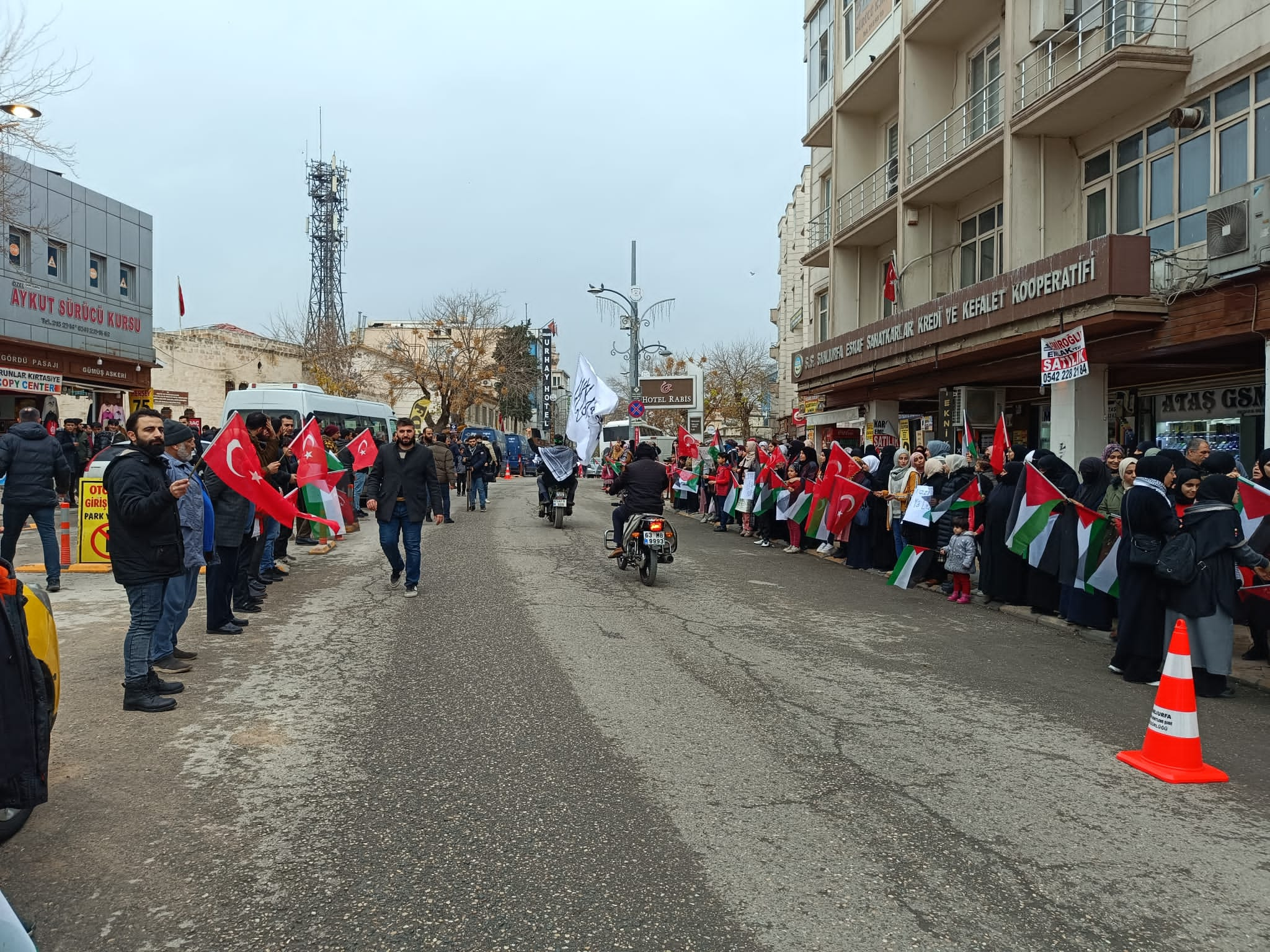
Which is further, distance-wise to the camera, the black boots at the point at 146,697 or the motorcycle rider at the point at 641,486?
the motorcycle rider at the point at 641,486

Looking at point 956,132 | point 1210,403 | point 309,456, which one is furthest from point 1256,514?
point 956,132

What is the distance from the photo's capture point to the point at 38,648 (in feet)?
14.6

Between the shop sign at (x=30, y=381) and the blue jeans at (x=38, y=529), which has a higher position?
the shop sign at (x=30, y=381)

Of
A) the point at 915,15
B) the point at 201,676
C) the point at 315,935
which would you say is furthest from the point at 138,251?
the point at 315,935

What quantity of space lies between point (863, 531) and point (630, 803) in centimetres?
1045

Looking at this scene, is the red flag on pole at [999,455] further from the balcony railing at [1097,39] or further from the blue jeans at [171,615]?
the blue jeans at [171,615]

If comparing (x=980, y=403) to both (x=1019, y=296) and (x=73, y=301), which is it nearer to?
(x=1019, y=296)

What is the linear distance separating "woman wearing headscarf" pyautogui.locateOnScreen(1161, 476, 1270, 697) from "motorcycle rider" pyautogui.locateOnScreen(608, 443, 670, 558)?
6.56 meters

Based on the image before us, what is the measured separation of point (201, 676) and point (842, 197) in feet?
79.7

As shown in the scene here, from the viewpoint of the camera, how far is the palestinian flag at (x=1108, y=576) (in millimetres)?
8984

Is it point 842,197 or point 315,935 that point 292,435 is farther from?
point 842,197

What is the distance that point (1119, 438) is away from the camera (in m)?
18.7

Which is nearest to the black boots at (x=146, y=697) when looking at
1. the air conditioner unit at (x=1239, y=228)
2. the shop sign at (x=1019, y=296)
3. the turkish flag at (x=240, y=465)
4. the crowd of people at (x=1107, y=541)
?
the turkish flag at (x=240, y=465)

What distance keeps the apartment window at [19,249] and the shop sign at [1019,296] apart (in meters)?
22.3
